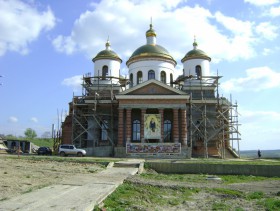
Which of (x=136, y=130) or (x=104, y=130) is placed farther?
(x=104, y=130)

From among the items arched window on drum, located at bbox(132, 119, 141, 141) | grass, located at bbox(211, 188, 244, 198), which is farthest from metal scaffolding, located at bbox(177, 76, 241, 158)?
grass, located at bbox(211, 188, 244, 198)

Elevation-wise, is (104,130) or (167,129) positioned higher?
(167,129)

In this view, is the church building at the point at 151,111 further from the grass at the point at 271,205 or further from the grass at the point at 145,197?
the grass at the point at 271,205

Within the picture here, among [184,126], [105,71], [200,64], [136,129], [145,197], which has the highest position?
[200,64]

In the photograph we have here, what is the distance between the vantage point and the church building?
119 feet

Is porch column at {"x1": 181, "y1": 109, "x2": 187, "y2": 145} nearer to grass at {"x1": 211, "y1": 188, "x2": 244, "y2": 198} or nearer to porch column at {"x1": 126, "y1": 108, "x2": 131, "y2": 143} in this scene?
porch column at {"x1": 126, "y1": 108, "x2": 131, "y2": 143}

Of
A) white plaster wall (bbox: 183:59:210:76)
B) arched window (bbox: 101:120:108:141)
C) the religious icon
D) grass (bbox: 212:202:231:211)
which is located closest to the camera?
grass (bbox: 212:202:231:211)

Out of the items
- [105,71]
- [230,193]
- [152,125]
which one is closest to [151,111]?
[152,125]

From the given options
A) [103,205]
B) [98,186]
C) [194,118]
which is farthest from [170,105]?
[103,205]

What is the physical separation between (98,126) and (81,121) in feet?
8.31

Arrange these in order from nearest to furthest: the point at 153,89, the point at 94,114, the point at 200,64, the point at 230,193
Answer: the point at 230,193, the point at 153,89, the point at 94,114, the point at 200,64

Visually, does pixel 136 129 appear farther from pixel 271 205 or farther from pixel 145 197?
pixel 271 205

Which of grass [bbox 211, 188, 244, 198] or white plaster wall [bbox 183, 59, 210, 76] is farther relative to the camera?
white plaster wall [bbox 183, 59, 210, 76]

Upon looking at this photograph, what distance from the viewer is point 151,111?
3862cm
